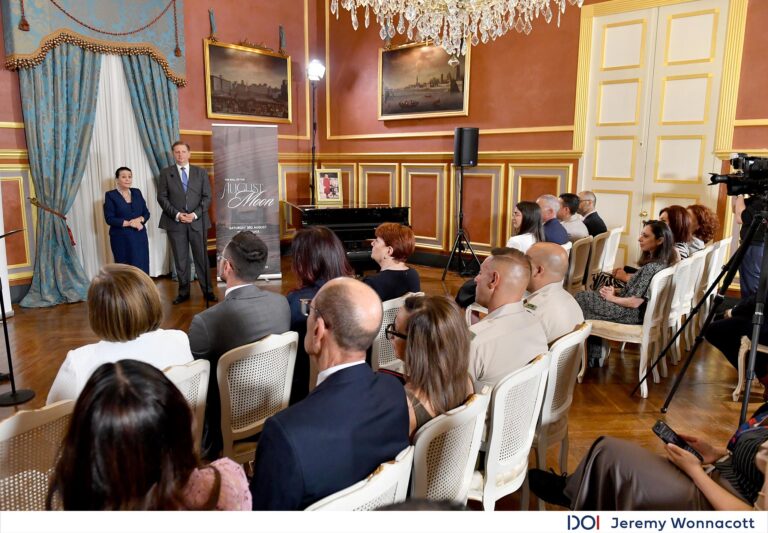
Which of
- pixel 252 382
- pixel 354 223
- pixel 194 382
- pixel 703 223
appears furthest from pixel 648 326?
pixel 354 223

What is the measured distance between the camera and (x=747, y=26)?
509 cm

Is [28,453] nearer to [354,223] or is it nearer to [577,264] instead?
[577,264]

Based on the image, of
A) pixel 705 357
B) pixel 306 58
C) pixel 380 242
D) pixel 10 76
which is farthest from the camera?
pixel 306 58

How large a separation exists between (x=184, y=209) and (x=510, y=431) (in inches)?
204

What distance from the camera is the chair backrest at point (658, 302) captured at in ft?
11.1

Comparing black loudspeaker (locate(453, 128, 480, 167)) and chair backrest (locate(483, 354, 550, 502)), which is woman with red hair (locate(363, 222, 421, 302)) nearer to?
chair backrest (locate(483, 354, 550, 502))

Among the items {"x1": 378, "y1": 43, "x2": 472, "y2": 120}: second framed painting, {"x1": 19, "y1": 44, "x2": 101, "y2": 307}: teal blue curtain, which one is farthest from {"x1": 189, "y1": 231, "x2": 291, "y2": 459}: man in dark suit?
{"x1": 378, "y1": 43, "x2": 472, "y2": 120}: second framed painting

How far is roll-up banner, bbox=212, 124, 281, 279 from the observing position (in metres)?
6.55

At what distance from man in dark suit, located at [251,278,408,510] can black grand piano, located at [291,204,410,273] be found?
4642 millimetres

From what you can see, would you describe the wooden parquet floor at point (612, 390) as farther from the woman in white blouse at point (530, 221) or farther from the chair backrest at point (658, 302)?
the woman in white blouse at point (530, 221)

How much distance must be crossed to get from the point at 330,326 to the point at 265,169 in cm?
564

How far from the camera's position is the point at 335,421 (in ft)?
4.17
